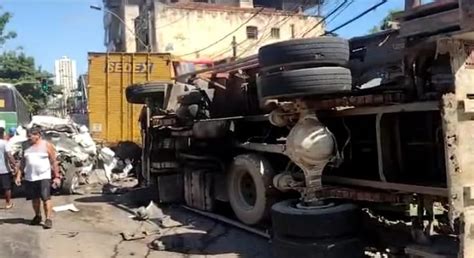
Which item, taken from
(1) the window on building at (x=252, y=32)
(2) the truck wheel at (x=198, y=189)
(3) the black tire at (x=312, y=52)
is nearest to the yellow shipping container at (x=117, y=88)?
(2) the truck wheel at (x=198, y=189)

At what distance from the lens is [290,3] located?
152 ft

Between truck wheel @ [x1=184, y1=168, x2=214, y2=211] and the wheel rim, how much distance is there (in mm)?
941

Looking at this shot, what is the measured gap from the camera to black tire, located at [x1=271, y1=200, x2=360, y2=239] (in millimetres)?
5289

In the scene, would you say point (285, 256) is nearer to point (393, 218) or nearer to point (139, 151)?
point (393, 218)

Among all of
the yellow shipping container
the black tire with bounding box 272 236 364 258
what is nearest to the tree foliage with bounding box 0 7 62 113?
the yellow shipping container

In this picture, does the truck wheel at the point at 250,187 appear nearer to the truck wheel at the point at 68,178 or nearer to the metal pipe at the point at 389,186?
the metal pipe at the point at 389,186

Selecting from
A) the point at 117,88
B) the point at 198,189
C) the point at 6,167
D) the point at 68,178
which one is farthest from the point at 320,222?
the point at 117,88

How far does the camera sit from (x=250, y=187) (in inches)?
303

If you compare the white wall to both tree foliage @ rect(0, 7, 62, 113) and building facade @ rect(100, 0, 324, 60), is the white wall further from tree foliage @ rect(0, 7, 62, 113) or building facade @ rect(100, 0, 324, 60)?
tree foliage @ rect(0, 7, 62, 113)

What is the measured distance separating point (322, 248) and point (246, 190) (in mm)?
2656

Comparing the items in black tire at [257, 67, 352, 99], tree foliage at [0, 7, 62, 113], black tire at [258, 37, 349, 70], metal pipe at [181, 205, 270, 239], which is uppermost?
tree foliage at [0, 7, 62, 113]

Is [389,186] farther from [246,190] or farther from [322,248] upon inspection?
[246,190]

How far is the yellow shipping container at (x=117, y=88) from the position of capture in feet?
55.6

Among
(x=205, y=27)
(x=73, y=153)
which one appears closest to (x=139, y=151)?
(x=73, y=153)
